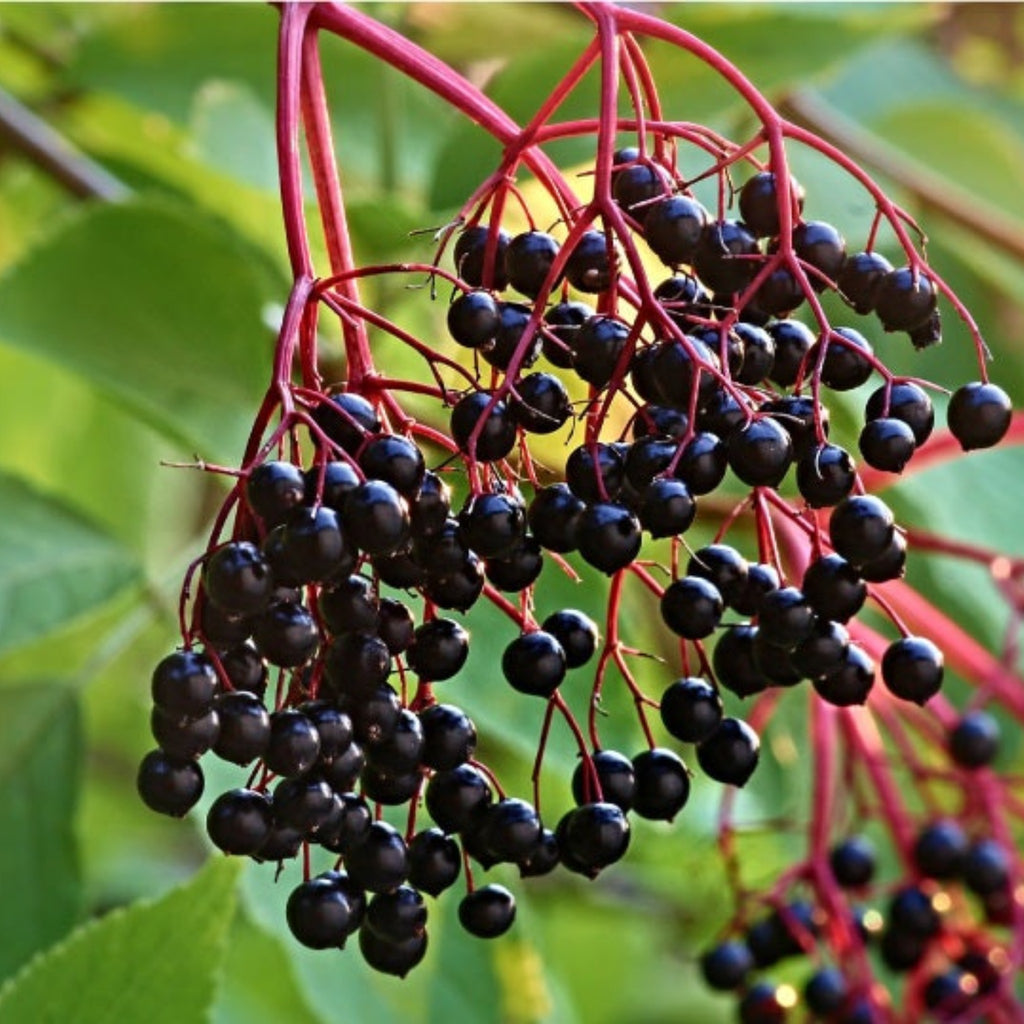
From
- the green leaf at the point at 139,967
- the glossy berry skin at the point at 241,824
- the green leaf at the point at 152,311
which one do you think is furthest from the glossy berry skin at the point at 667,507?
the green leaf at the point at 152,311

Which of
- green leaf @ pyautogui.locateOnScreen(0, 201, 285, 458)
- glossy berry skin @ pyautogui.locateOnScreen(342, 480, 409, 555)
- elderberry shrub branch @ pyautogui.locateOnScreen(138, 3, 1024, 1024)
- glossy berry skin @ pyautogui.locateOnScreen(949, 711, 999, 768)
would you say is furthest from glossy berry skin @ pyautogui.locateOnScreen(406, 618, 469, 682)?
glossy berry skin @ pyautogui.locateOnScreen(949, 711, 999, 768)

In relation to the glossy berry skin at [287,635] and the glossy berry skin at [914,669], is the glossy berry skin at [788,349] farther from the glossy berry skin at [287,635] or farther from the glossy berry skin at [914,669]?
the glossy berry skin at [287,635]

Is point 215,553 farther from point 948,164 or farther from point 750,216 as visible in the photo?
point 948,164

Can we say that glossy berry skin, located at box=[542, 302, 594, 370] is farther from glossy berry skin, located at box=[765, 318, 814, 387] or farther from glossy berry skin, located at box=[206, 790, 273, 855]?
glossy berry skin, located at box=[206, 790, 273, 855]

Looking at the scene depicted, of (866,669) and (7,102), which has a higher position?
(866,669)

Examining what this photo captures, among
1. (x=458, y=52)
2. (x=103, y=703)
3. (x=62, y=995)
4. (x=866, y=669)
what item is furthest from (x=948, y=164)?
(x=62, y=995)
